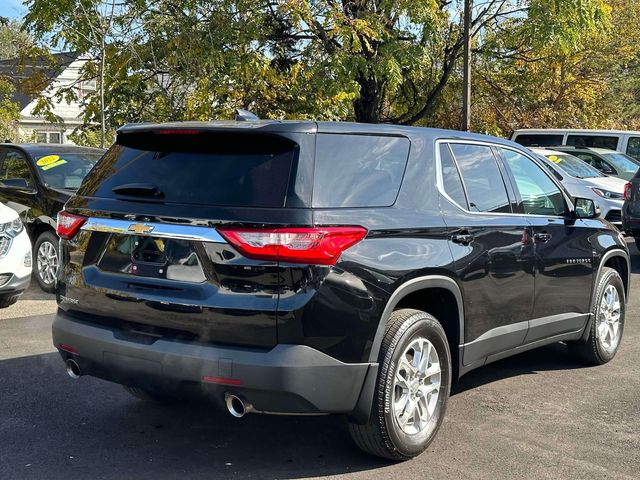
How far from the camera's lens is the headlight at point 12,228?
25.6 feet

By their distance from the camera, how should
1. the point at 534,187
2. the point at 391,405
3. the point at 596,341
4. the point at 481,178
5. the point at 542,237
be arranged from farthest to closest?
the point at 596,341 → the point at 534,187 → the point at 542,237 → the point at 481,178 → the point at 391,405

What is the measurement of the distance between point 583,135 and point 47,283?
13.5m

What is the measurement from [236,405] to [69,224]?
147 cm

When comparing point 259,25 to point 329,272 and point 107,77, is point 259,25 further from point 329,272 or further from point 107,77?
point 329,272

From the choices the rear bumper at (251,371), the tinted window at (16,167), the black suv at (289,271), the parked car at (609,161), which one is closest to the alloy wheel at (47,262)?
the tinted window at (16,167)

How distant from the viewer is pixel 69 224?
4414 mm

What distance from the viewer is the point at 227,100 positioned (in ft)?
55.9

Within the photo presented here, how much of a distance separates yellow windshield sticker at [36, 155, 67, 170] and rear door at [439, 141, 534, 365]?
634 centimetres

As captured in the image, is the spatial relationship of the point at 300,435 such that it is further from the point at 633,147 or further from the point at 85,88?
the point at 85,88

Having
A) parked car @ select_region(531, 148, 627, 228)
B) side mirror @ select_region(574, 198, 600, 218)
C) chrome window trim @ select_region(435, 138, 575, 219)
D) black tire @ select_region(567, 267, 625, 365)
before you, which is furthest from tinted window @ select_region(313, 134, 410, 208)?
parked car @ select_region(531, 148, 627, 228)

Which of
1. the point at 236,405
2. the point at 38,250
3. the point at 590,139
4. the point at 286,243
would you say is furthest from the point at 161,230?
the point at 590,139

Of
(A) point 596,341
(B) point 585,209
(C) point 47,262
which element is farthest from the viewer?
(C) point 47,262

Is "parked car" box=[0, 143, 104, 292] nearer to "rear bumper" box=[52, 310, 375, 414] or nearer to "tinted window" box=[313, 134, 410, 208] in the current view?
"rear bumper" box=[52, 310, 375, 414]

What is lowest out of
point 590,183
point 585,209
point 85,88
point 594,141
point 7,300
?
point 7,300
